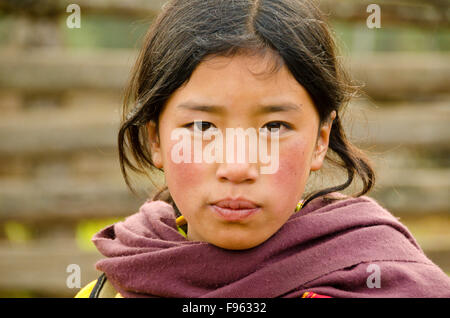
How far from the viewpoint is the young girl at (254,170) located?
142cm

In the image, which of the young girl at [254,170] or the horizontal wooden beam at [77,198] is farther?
the horizontal wooden beam at [77,198]

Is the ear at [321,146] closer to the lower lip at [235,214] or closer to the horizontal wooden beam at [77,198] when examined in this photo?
the lower lip at [235,214]

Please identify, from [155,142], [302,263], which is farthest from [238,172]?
[155,142]

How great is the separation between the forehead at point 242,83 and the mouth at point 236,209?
0.22m

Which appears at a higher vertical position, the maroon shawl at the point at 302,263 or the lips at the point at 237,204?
the lips at the point at 237,204

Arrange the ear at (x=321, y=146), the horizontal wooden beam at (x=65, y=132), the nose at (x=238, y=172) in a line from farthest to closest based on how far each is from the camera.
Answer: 1. the horizontal wooden beam at (x=65, y=132)
2. the ear at (x=321, y=146)
3. the nose at (x=238, y=172)

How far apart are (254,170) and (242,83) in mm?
203

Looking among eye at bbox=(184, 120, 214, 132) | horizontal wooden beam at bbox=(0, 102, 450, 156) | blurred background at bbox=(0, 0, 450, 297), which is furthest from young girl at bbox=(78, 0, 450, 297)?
horizontal wooden beam at bbox=(0, 102, 450, 156)

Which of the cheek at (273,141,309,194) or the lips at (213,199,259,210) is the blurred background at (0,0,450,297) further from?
the lips at (213,199,259,210)

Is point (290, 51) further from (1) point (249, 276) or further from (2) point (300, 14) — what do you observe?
(1) point (249, 276)

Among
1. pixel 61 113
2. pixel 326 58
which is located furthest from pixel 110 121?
pixel 326 58

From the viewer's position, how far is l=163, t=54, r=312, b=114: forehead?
1.40 m

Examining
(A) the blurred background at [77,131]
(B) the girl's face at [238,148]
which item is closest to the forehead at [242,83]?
(B) the girl's face at [238,148]
